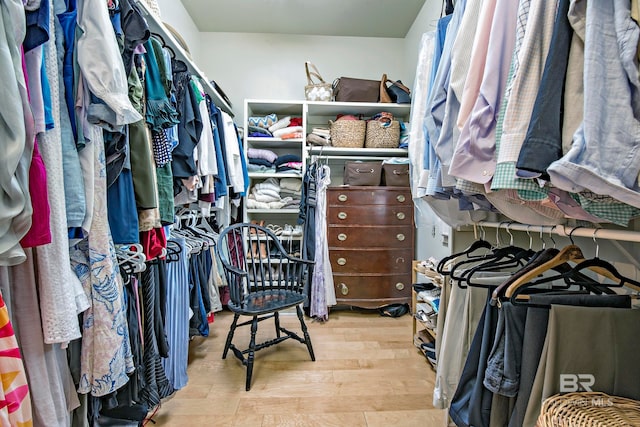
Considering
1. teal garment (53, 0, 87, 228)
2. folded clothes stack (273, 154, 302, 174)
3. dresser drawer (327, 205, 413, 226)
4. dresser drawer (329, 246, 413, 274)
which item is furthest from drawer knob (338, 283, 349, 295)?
teal garment (53, 0, 87, 228)

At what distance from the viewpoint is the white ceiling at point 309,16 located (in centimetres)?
266

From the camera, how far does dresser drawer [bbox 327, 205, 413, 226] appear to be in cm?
264

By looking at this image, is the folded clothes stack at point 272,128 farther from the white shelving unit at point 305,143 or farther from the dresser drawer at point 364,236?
the dresser drawer at point 364,236

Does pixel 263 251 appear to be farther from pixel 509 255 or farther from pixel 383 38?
pixel 383 38

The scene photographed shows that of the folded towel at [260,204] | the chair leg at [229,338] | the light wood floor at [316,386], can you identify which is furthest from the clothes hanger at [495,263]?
the folded towel at [260,204]

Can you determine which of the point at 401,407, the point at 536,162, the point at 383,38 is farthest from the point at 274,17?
the point at 401,407

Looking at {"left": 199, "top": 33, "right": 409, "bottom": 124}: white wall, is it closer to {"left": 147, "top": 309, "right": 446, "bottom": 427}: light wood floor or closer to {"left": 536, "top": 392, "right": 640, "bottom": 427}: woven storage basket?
{"left": 147, "top": 309, "right": 446, "bottom": 427}: light wood floor

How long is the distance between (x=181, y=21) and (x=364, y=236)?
243 cm

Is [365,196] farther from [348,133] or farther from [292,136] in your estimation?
[292,136]

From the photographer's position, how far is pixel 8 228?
24.7 inches

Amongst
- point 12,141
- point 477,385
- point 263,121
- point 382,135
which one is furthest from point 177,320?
point 382,135

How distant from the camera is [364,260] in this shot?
2.65 metres

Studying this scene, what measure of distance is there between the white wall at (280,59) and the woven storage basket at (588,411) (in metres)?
3.08

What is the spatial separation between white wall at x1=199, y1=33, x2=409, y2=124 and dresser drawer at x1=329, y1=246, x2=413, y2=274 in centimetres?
170
